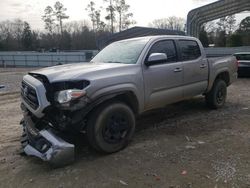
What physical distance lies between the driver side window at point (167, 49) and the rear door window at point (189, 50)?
0.88 ft

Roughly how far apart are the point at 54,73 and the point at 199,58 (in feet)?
11.7

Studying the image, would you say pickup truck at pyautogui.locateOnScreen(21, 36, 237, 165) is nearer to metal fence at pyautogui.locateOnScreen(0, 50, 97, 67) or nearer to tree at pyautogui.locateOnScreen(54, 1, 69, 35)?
metal fence at pyautogui.locateOnScreen(0, 50, 97, 67)

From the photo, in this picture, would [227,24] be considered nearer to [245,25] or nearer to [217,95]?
[245,25]

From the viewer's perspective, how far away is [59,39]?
69.1 meters

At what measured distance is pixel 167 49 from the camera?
5801mm

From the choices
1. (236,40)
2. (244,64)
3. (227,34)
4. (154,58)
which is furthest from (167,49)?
(227,34)

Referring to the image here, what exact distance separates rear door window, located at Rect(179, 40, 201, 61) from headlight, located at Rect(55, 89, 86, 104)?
2812mm

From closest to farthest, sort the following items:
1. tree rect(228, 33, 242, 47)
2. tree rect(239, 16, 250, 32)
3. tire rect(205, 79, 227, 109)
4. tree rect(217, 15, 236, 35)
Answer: tire rect(205, 79, 227, 109) → tree rect(228, 33, 242, 47) → tree rect(239, 16, 250, 32) → tree rect(217, 15, 236, 35)

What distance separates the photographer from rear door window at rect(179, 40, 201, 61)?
241 inches

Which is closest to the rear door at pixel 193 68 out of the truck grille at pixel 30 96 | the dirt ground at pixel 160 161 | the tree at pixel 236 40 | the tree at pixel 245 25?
the dirt ground at pixel 160 161

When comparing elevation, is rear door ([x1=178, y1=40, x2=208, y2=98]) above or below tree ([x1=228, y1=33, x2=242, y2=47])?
below

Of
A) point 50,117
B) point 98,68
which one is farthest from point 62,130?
point 98,68

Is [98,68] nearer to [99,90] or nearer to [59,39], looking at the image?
[99,90]

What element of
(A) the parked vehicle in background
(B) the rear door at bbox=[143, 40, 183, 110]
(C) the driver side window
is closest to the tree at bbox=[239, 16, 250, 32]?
(A) the parked vehicle in background
